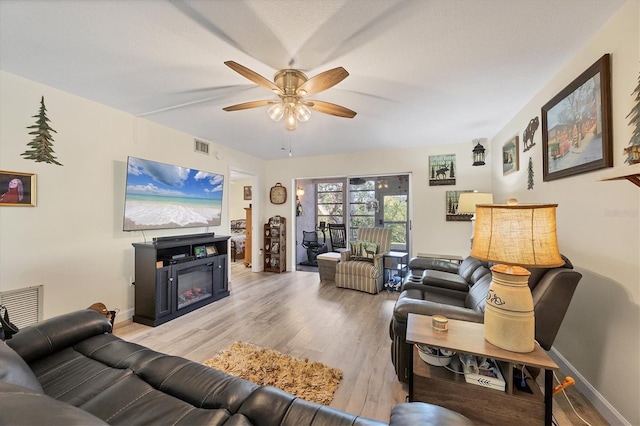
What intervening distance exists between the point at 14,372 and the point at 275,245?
465 cm

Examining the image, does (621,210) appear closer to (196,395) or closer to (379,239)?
(196,395)

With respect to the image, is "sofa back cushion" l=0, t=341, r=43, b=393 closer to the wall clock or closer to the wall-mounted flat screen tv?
the wall-mounted flat screen tv

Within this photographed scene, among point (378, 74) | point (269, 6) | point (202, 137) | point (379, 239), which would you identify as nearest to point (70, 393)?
point (269, 6)

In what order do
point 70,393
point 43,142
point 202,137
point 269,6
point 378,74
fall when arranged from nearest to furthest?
1. point 70,393
2. point 269,6
3. point 378,74
4. point 43,142
5. point 202,137

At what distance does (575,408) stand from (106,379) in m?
2.81

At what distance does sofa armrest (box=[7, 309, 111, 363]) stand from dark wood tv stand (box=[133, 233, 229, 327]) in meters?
1.35

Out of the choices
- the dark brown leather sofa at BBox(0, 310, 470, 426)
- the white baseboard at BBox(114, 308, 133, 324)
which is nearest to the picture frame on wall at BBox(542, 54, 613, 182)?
the dark brown leather sofa at BBox(0, 310, 470, 426)

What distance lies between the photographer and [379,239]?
4484 millimetres

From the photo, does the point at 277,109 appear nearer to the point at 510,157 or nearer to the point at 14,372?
the point at 14,372

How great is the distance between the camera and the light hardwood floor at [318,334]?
1.77 m

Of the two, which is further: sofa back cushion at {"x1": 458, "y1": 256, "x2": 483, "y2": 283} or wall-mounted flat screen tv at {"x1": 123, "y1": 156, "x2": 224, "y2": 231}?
wall-mounted flat screen tv at {"x1": 123, "y1": 156, "x2": 224, "y2": 231}

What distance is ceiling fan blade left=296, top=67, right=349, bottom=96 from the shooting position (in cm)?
168

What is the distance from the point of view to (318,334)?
2705 mm

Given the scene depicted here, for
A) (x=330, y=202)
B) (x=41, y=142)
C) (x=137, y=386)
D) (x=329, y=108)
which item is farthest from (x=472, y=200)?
(x=41, y=142)
